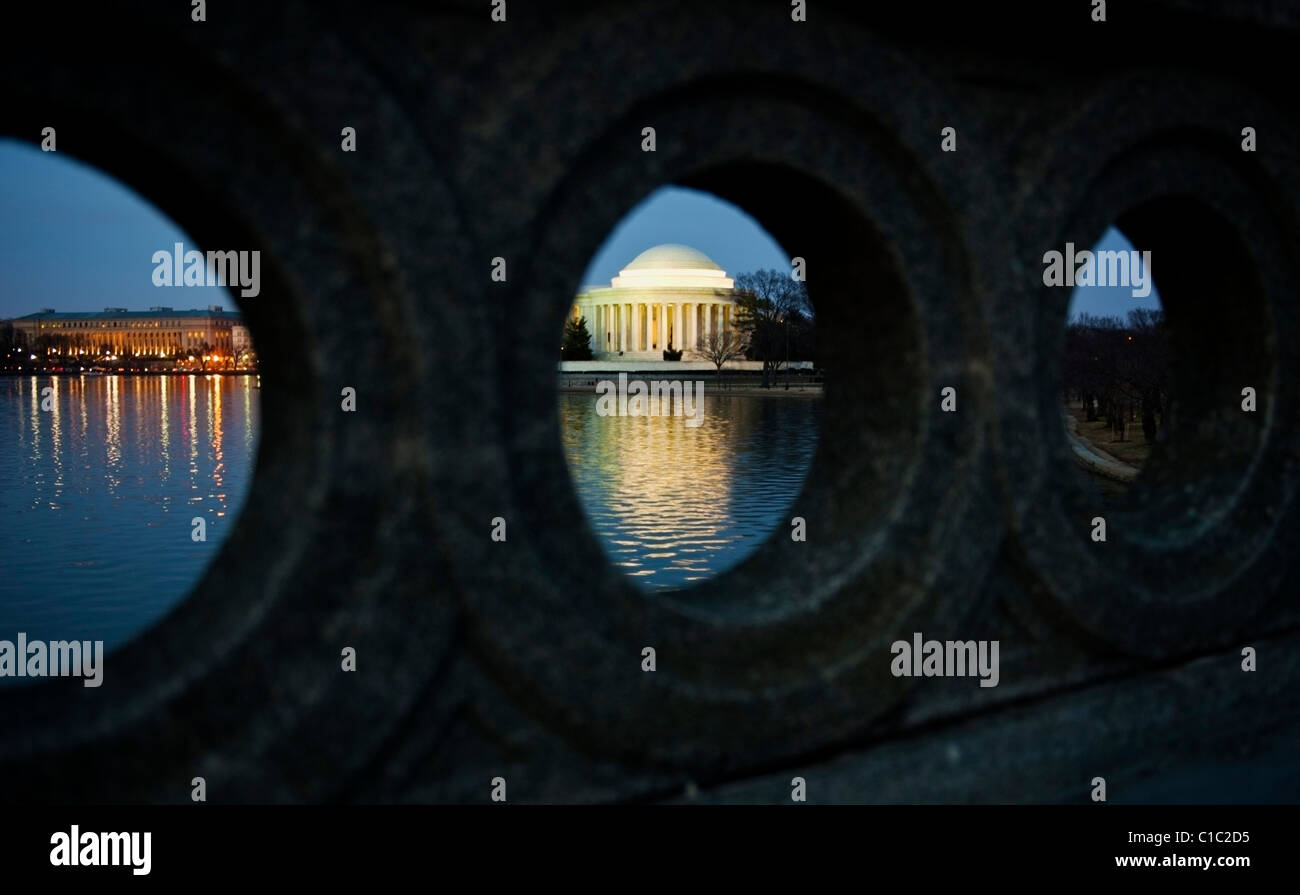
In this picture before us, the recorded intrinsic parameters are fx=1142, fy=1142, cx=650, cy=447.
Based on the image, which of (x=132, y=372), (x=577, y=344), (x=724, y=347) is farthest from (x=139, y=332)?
(x=724, y=347)

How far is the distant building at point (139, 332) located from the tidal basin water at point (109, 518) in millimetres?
110874

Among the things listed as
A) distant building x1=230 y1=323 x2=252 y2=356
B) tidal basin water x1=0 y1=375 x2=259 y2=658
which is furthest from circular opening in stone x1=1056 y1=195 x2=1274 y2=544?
distant building x1=230 y1=323 x2=252 y2=356

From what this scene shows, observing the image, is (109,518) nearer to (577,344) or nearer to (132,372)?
(577,344)

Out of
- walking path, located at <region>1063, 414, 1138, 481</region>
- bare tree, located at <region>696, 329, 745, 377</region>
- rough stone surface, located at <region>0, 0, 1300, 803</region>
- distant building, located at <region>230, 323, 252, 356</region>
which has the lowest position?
walking path, located at <region>1063, 414, 1138, 481</region>

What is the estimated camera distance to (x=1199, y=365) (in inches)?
195

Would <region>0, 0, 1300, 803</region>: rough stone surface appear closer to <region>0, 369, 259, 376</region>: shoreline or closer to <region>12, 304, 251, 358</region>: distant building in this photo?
<region>0, 369, 259, 376</region>: shoreline

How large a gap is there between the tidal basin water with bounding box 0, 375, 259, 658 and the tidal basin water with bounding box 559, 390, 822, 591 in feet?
13.0

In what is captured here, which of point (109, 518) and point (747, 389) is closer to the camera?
point (109, 518)

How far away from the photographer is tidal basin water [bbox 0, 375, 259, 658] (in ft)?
30.9

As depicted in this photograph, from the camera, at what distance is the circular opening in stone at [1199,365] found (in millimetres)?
4621

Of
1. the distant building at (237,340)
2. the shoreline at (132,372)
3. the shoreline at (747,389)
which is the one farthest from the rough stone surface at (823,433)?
the distant building at (237,340)

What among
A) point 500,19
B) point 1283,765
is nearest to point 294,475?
point 500,19

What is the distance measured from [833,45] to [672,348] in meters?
86.1

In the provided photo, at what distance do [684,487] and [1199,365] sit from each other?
467 inches
